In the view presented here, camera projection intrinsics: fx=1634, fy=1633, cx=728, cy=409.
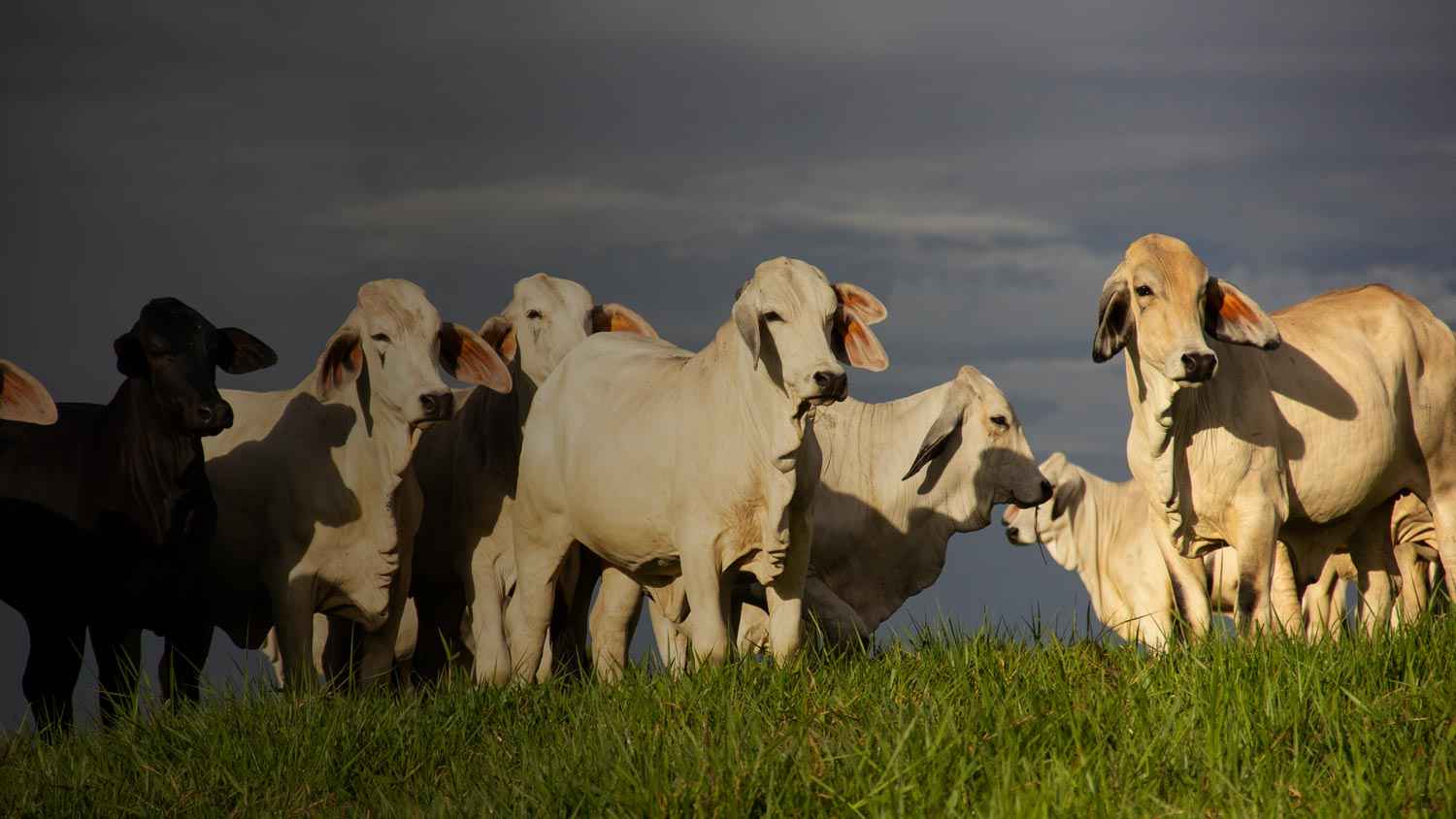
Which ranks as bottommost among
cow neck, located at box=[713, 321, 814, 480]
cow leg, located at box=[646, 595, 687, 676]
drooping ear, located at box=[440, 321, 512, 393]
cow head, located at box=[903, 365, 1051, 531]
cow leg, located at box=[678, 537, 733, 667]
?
cow leg, located at box=[646, 595, 687, 676]

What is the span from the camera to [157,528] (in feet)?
29.6

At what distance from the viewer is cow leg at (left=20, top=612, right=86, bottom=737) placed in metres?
9.19

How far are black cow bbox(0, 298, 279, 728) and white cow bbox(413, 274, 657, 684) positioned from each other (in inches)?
64.8

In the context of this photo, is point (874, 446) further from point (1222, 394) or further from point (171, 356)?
point (171, 356)

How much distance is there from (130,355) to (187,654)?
67.0 inches

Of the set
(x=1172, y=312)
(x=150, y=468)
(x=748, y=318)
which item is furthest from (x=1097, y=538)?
(x=150, y=468)

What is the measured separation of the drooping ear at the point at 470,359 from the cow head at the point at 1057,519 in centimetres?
696

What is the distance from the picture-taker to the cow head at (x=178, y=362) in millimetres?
8742

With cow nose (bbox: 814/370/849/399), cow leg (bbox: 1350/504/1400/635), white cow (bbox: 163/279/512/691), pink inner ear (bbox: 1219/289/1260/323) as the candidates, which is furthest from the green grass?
cow leg (bbox: 1350/504/1400/635)

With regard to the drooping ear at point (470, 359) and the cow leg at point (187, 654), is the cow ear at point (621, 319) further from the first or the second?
the cow leg at point (187, 654)

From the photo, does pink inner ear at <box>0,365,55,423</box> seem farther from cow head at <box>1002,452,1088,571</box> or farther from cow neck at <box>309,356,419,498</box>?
cow head at <box>1002,452,1088,571</box>

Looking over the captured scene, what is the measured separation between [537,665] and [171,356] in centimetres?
267

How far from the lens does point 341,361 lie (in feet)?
31.2

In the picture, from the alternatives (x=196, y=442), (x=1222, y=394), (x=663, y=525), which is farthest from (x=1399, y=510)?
(x=196, y=442)
